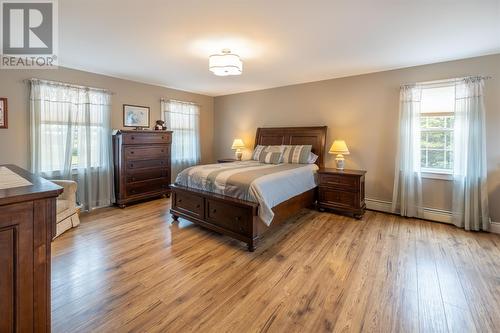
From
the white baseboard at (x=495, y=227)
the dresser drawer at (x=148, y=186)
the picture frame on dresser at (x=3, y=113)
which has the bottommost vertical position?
the white baseboard at (x=495, y=227)

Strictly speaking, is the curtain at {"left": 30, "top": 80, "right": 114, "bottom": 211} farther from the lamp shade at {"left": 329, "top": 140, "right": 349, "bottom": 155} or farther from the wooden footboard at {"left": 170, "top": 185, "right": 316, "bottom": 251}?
the lamp shade at {"left": 329, "top": 140, "right": 349, "bottom": 155}

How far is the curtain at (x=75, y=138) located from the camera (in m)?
3.63

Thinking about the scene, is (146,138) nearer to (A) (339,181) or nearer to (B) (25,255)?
(A) (339,181)

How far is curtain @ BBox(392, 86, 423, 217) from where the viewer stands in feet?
12.4

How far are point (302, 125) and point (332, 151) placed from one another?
1040 mm

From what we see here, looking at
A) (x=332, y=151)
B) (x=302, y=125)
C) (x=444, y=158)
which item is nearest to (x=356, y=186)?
(x=332, y=151)

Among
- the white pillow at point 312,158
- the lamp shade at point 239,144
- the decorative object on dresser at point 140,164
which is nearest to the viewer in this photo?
the decorative object on dresser at point 140,164

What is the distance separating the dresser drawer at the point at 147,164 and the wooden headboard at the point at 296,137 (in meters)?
2.04

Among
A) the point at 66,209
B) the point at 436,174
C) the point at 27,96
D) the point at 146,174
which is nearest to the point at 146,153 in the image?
the point at 146,174

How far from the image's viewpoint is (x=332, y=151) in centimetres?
427

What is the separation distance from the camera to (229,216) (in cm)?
298

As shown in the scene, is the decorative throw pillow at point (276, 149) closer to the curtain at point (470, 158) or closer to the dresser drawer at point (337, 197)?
the dresser drawer at point (337, 197)

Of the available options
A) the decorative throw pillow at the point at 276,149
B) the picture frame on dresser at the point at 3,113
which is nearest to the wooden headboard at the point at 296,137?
the decorative throw pillow at the point at 276,149

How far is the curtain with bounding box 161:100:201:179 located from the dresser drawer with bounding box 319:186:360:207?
3.27m
